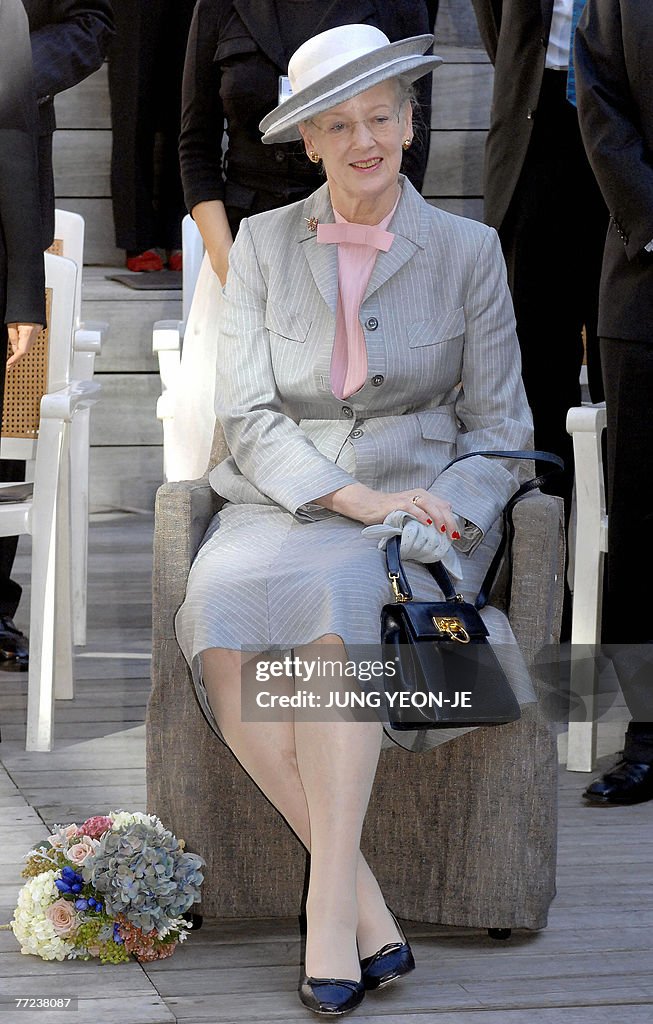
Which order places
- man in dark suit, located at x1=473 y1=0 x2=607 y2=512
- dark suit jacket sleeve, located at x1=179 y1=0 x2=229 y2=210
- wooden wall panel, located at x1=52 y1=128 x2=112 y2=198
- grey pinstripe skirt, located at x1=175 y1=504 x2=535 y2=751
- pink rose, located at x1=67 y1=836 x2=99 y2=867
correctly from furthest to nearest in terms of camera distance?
1. wooden wall panel, located at x1=52 y1=128 x2=112 y2=198
2. man in dark suit, located at x1=473 y1=0 x2=607 y2=512
3. dark suit jacket sleeve, located at x1=179 y1=0 x2=229 y2=210
4. pink rose, located at x1=67 y1=836 x2=99 y2=867
5. grey pinstripe skirt, located at x1=175 y1=504 x2=535 y2=751

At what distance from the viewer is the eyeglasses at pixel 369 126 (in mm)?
2289

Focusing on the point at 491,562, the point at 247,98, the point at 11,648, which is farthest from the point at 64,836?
the point at 247,98

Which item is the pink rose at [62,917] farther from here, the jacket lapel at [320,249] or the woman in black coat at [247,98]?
the woman in black coat at [247,98]

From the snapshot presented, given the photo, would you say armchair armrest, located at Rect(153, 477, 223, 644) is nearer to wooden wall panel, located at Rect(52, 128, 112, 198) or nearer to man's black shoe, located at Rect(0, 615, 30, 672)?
man's black shoe, located at Rect(0, 615, 30, 672)

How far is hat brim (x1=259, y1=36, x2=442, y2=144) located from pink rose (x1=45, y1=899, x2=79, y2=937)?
1.17 m

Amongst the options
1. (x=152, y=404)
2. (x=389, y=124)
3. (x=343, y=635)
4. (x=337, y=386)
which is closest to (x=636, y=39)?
(x=389, y=124)

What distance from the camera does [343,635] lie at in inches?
78.5

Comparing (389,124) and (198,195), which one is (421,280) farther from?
(198,195)

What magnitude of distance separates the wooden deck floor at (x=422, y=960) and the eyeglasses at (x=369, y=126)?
1181mm

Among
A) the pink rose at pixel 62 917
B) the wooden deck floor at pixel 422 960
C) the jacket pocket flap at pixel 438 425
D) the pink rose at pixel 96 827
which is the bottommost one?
the wooden deck floor at pixel 422 960

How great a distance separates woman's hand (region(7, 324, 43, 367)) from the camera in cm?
296

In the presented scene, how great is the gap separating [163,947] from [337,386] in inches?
33.8

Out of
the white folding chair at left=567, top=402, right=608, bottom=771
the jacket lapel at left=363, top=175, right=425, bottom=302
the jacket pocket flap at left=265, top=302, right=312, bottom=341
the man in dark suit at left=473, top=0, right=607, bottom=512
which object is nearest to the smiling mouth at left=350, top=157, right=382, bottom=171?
the jacket lapel at left=363, top=175, right=425, bottom=302

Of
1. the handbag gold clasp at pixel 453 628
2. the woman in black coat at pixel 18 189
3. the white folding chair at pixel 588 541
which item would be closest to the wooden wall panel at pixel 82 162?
the woman in black coat at pixel 18 189
